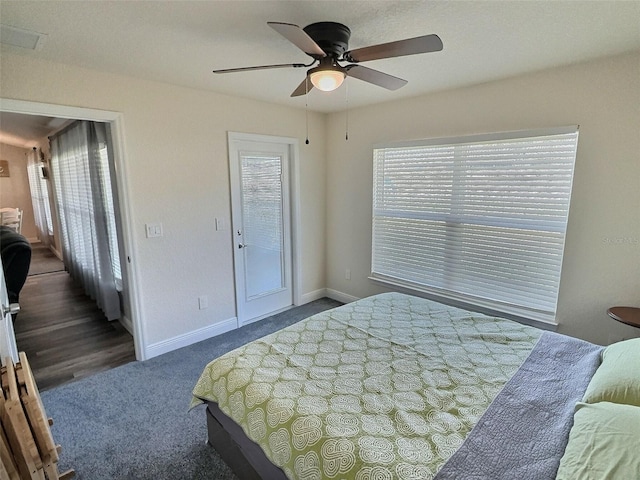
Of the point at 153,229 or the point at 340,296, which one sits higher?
the point at 153,229

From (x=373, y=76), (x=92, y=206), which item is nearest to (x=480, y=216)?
(x=373, y=76)

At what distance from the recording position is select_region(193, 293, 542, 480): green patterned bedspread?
1.22m

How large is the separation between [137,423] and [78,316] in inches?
95.1

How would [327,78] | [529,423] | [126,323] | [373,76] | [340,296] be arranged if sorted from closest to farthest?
[529,423] → [327,78] → [373,76] → [126,323] → [340,296]

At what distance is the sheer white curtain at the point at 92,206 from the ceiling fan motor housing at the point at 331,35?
2.44 m

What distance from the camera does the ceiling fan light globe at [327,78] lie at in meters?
1.65

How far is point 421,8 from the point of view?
159cm

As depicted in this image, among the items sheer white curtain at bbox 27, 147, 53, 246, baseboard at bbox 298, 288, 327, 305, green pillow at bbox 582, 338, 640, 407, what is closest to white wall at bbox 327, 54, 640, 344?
green pillow at bbox 582, 338, 640, 407

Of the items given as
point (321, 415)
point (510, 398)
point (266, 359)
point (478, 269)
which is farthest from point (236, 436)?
point (478, 269)

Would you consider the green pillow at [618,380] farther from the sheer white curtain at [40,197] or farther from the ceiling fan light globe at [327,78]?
the sheer white curtain at [40,197]

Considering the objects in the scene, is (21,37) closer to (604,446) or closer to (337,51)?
(337,51)

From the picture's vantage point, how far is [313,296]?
436 centimetres

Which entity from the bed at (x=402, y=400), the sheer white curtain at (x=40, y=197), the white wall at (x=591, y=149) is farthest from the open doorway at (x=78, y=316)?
the white wall at (x=591, y=149)

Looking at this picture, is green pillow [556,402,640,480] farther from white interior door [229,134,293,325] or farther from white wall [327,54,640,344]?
white interior door [229,134,293,325]
